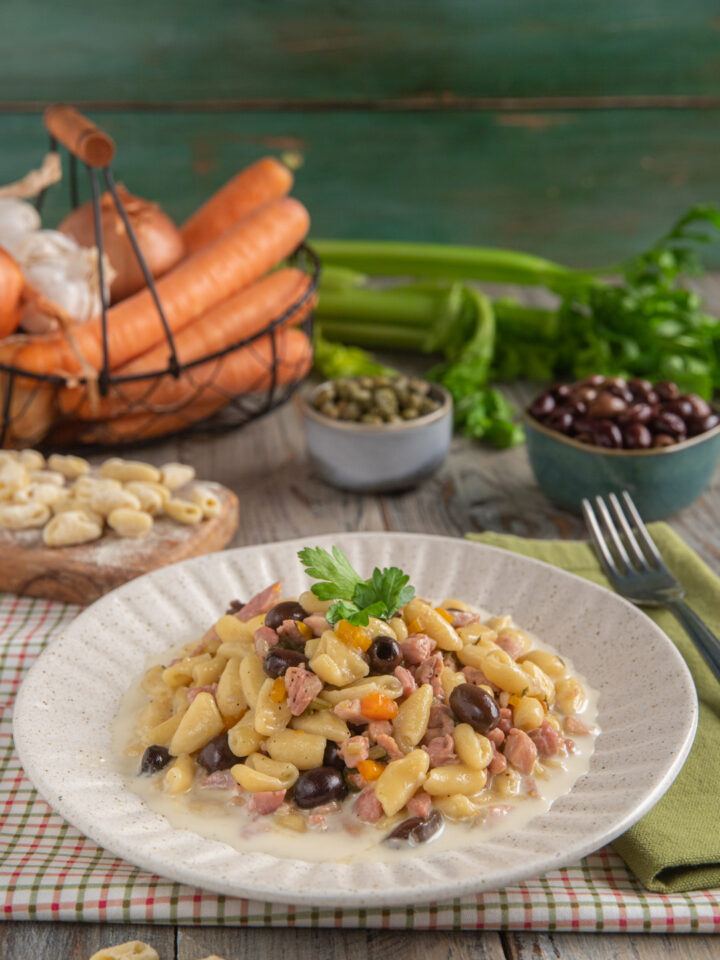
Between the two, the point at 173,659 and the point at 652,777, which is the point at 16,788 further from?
the point at 652,777

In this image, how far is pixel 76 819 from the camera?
46.9 inches

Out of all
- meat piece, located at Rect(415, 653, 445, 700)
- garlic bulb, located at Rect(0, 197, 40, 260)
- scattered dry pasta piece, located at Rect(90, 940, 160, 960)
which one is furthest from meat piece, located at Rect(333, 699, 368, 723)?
garlic bulb, located at Rect(0, 197, 40, 260)

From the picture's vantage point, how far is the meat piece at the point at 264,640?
145cm

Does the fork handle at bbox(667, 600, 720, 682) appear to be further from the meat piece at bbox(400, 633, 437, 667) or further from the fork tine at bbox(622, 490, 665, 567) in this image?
the meat piece at bbox(400, 633, 437, 667)

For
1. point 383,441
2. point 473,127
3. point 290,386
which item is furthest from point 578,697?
point 473,127

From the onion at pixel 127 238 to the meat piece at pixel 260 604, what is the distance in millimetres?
1409

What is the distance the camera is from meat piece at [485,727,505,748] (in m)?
1.39

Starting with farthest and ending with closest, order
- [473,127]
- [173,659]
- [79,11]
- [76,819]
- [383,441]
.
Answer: [473,127] < [79,11] < [383,441] < [173,659] < [76,819]

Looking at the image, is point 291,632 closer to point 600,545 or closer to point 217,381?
point 600,545

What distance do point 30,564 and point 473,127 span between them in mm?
3207

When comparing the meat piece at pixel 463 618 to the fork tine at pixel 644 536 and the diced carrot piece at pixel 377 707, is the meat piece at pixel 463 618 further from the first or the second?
the fork tine at pixel 644 536

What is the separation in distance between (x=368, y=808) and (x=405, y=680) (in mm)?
194

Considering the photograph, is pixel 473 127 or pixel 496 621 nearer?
pixel 496 621

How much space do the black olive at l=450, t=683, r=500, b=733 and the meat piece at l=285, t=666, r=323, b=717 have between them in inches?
7.6
